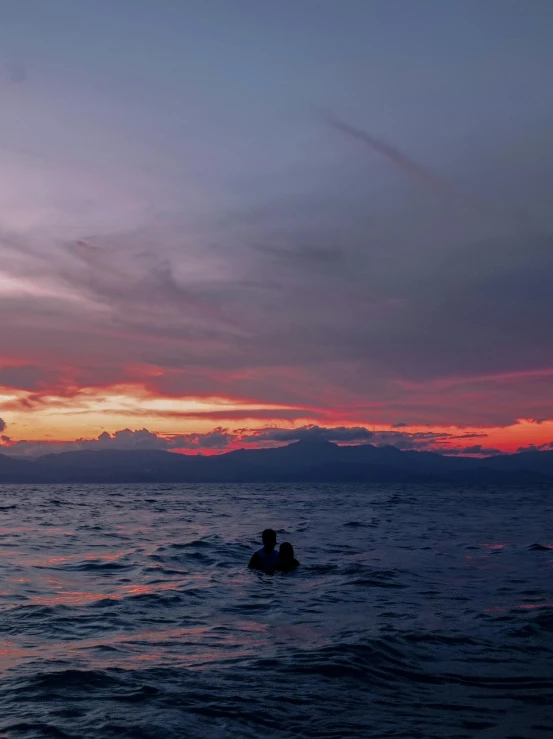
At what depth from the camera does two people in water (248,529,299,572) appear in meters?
18.6

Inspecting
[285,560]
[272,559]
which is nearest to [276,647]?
[285,560]

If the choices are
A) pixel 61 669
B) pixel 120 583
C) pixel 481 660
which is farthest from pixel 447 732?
pixel 120 583

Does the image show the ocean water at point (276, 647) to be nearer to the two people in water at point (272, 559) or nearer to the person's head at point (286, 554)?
the two people in water at point (272, 559)

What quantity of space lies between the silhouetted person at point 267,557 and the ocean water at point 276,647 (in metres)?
0.44

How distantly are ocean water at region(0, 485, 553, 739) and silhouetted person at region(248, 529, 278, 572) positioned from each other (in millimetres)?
442

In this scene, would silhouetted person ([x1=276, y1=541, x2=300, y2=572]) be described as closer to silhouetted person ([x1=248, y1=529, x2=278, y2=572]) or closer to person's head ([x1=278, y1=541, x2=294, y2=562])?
person's head ([x1=278, y1=541, x2=294, y2=562])

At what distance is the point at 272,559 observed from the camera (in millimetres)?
18766

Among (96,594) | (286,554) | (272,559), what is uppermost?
(286,554)

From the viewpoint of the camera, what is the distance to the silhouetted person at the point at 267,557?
18688 millimetres

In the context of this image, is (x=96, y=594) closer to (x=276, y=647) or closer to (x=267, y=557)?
(x=267, y=557)

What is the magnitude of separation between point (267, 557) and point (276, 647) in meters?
8.69

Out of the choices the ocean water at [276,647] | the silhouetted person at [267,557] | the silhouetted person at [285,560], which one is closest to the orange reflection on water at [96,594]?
the ocean water at [276,647]

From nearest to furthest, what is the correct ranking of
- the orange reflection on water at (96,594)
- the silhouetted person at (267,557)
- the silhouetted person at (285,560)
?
the orange reflection on water at (96,594)
the silhouetted person at (285,560)
the silhouetted person at (267,557)

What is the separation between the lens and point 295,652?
9867 millimetres
